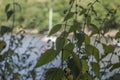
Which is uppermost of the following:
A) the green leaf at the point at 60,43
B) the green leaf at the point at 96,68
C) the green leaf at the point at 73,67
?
the green leaf at the point at 60,43

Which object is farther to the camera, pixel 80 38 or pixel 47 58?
pixel 80 38

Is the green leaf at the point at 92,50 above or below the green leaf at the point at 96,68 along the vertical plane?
above

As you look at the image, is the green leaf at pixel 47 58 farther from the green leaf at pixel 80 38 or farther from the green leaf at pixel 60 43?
the green leaf at pixel 80 38

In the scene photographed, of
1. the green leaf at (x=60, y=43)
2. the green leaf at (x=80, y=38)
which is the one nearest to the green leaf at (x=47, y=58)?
the green leaf at (x=60, y=43)

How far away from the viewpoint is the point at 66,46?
0.68m

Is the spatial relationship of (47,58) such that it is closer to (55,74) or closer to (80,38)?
(55,74)

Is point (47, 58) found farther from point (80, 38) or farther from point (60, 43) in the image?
point (80, 38)

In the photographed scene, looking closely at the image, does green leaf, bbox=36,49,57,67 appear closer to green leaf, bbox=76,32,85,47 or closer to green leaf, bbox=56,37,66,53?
green leaf, bbox=56,37,66,53

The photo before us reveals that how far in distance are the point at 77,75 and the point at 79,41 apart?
10 centimetres

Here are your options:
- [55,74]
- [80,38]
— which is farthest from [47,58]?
[80,38]

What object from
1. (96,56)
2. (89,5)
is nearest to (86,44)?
(96,56)

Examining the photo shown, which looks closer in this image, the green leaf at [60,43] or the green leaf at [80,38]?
the green leaf at [60,43]

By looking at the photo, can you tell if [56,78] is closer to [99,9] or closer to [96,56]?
[96,56]

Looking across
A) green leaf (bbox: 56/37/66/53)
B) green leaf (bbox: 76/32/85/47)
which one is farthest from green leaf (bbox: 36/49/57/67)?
green leaf (bbox: 76/32/85/47)
